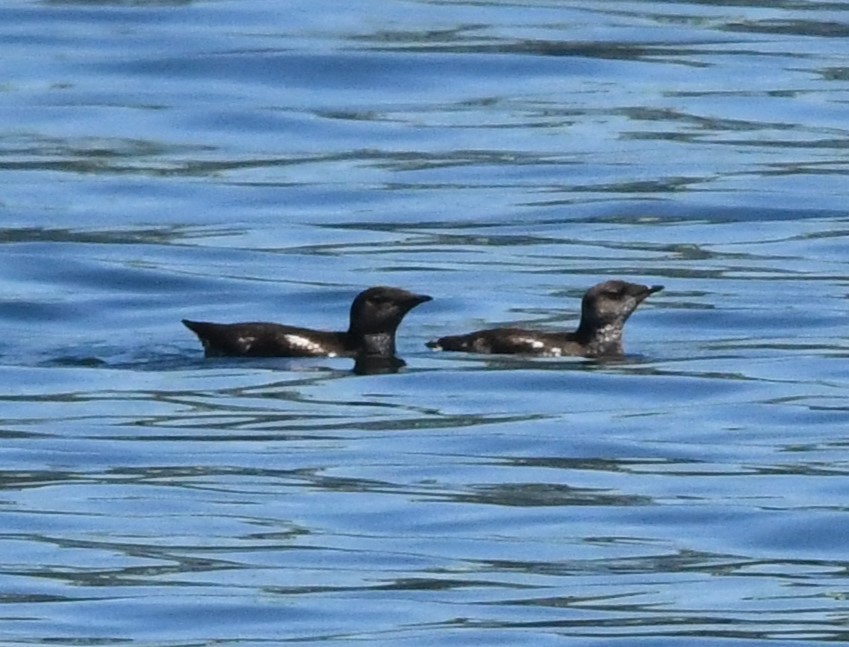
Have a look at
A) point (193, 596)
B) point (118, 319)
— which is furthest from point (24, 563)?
point (118, 319)

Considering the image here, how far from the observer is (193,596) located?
34.1 ft

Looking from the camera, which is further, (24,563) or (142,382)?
(142,382)

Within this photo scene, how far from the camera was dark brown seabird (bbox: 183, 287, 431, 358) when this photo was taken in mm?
15984

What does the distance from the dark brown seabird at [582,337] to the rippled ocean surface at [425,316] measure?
0.35 ft

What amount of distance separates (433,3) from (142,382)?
66.5 ft

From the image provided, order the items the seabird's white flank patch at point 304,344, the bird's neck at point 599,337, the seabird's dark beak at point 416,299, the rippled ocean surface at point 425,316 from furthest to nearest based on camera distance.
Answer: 1. the seabird's dark beak at point 416,299
2. the bird's neck at point 599,337
3. the seabird's white flank patch at point 304,344
4. the rippled ocean surface at point 425,316

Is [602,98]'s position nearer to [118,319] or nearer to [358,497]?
[118,319]

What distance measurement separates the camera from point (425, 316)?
60.4 feet

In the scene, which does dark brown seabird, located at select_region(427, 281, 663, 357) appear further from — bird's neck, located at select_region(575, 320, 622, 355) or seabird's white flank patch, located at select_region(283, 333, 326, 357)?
seabird's white flank patch, located at select_region(283, 333, 326, 357)

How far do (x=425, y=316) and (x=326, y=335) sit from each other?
6.92 ft

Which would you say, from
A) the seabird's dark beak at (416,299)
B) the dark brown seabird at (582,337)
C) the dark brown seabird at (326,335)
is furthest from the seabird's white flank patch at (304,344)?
the dark brown seabird at (582,337)

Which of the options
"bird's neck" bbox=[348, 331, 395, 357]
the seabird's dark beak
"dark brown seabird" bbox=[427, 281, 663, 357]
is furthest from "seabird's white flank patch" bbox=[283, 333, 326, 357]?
"dark brown seabird" bbox=[427, 281, 663, 357]

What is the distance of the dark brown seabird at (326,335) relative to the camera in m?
16.0

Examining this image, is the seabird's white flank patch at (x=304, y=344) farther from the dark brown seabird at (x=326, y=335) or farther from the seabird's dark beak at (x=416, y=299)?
the seabird's dark beak at (x=416, y=299)
